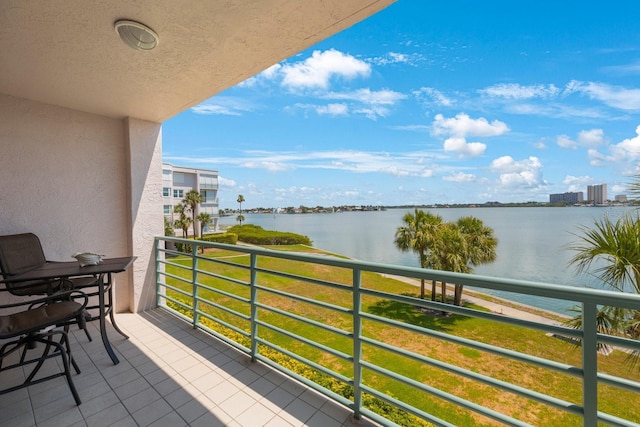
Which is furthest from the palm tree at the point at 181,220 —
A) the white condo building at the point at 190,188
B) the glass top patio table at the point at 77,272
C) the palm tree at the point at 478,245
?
the glass top patio table at the point at 77,272

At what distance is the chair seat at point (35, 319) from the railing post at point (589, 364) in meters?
3.05

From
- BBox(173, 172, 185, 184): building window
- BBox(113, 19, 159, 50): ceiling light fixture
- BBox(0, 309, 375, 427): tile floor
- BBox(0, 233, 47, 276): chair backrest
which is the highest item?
BBox(173, 172, 185, 184): building window

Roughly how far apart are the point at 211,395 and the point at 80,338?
2088 mm

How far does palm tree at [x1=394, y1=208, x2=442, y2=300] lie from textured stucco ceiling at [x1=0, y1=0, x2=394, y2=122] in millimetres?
14801

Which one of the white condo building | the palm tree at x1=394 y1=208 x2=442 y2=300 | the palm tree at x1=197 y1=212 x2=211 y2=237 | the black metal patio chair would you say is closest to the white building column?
the black metal patio chair

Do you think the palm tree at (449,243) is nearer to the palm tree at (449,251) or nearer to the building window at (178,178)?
the palm tree at (449,251)

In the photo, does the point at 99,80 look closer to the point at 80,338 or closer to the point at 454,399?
the point at 80,338

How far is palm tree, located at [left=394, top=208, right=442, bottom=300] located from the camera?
1552 centimetres

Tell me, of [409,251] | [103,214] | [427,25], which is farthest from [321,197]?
[103,214]

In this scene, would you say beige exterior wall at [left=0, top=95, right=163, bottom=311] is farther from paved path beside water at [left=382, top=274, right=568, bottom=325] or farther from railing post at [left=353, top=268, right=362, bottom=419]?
paved path beside water at [left=382, top=274, right=568, bottom=325]

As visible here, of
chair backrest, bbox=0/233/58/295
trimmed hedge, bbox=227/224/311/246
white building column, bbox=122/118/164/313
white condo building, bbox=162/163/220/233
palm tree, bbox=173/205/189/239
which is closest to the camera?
chair backrest, bbox=0/233/58/295

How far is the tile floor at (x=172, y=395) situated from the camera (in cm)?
180

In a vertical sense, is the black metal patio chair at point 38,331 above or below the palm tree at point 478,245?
above

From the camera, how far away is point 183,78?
2582 millimetres
